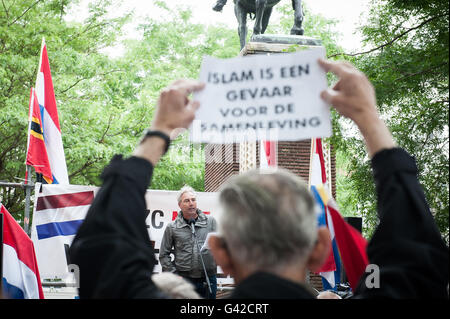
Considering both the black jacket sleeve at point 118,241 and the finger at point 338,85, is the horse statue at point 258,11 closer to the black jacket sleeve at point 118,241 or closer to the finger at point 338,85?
the finger at point 338,85

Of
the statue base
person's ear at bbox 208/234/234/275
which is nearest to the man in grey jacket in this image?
the statue base

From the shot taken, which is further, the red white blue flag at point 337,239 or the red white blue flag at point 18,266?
the red white blue flag at point 18,266

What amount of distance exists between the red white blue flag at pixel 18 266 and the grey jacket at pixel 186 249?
66.1 inches

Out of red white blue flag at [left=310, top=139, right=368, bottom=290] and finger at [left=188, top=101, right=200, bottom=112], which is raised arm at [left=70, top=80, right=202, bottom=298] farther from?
red white blue flag at [left=310, top=139, right=368, bottom=290]

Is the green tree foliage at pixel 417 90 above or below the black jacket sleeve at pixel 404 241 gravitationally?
above

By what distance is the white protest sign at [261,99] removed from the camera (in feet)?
7.09

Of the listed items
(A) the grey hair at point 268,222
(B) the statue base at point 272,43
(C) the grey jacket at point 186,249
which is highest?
(B) the statue base at point 272,43

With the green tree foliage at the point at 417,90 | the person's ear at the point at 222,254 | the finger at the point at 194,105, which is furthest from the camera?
the green tree foliage at the point at 417,90

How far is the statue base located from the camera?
9289 millimetres

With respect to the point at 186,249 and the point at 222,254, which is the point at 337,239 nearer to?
the point at 222,254

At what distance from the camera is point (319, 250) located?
151cm

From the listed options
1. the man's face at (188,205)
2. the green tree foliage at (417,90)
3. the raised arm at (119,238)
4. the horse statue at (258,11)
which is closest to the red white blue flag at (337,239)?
the green tree foliage at (417,90)

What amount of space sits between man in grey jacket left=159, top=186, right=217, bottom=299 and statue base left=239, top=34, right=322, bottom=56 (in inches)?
143
